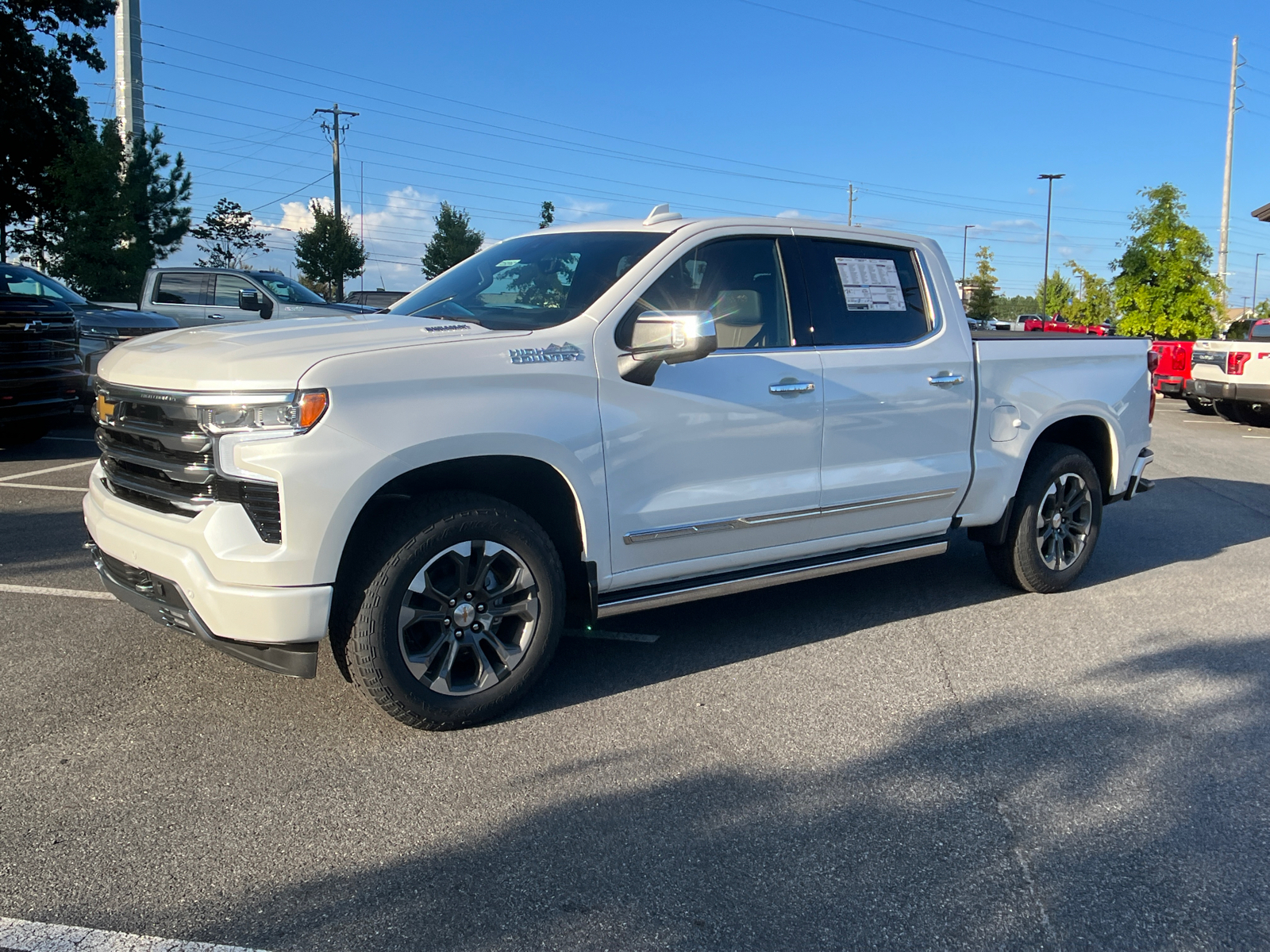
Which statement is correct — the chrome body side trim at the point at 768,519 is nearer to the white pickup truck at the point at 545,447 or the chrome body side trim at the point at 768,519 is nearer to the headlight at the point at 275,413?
the white pickup truck at the point at 545,447

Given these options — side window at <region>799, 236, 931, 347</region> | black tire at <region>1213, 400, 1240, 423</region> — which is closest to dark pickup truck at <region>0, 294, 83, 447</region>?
side window at <region>799, 236, 931, 347</region>

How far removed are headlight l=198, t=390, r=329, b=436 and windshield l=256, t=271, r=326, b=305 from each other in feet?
40.6

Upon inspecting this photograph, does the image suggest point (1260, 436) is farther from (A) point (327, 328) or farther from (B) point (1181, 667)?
(A) point (327, 328)

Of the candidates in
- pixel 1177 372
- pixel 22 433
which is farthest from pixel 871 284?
pixel 1177 372

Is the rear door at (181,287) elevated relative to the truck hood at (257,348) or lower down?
elevated

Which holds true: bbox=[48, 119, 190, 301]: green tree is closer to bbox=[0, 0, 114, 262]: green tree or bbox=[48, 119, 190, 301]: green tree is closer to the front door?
bbox=[0, 0, 114, 262]: green tree

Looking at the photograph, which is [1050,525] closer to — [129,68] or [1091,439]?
[1091,439]

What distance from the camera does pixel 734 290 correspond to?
15.1ft

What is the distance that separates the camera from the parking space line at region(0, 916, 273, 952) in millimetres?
2490

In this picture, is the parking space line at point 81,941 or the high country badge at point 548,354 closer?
the parking space line at point 81,941

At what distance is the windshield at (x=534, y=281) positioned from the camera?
14.0 ft

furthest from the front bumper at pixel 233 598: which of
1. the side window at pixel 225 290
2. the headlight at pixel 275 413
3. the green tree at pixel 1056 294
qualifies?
the green tree at pixel 1056 294

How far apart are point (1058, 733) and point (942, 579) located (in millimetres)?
2401

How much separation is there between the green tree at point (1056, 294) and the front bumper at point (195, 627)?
60679 millimetres
